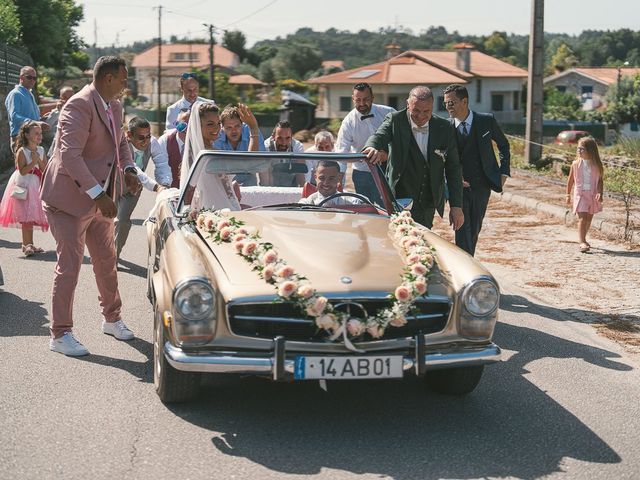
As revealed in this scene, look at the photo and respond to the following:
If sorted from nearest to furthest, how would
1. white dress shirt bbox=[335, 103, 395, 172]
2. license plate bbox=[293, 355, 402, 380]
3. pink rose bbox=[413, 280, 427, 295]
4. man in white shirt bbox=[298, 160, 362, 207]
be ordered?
license plate bbox=[293, 355, 402, 380] < pink rose bbox=[413, 280, 427, 295] < man in white shirt bbox=[298, 160, 362, 207] < white dress shirt bbox=[335, 103, 395, 172]

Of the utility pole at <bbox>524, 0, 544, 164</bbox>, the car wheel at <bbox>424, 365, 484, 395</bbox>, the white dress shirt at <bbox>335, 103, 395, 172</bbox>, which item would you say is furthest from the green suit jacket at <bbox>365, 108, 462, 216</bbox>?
the utility pole at <bbox>524, 0, 544, 164</bbox>

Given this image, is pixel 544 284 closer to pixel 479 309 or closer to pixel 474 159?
pixel 474 159

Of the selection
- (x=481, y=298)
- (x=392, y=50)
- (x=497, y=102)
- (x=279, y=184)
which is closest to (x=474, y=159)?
(x=279, y=184)

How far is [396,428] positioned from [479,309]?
0.85 m

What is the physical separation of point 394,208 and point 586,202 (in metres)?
5.70

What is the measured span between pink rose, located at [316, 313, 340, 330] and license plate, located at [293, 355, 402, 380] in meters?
0.17

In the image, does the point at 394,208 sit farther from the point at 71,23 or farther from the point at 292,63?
the point at 292,63

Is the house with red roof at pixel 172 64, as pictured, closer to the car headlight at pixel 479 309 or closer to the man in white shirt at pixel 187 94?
the man in white shirt at pixel 187 94

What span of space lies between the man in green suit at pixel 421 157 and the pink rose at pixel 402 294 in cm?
338

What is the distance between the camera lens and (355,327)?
17.4 ft

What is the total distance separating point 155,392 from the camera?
6105 millimetres

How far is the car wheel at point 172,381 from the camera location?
5660 millimetres

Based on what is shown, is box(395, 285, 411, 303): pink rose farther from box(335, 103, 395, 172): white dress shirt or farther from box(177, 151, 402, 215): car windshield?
box(335, 103, 395, 172): white dress shirt

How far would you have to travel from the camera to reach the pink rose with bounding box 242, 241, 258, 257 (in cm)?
581
